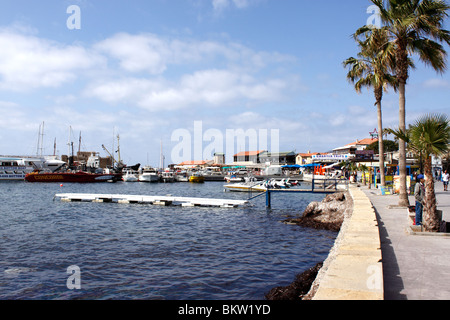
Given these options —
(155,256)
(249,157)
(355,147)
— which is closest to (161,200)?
(155,256)

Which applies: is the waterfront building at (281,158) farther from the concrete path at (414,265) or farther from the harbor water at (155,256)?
the concrete path at (414,265)

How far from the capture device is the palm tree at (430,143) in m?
10.1

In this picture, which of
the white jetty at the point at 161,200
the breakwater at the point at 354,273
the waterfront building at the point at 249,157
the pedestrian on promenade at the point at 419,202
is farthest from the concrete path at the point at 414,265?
the waterfront building at the point at 249,157

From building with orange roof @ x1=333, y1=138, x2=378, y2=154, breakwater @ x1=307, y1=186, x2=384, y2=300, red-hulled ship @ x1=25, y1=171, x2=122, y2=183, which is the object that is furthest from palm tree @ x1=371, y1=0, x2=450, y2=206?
red-hulled ship @ x1=25, y1=171, x2=122, y2=183

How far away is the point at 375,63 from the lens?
729 inches

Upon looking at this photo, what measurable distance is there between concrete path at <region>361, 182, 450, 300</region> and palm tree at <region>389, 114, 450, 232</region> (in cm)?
68

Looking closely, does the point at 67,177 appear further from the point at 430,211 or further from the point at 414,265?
the point at 414,265

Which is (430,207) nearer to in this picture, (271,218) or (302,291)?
(302,291)

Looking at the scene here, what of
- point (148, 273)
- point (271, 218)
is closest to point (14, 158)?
point (271, 218)

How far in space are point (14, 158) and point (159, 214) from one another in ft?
322

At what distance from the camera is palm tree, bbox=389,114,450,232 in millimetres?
10133

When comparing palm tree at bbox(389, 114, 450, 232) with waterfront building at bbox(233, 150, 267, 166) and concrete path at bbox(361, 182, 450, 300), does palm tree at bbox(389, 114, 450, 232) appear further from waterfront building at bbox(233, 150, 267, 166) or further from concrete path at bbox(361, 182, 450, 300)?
waterfront building at bbox(233, 150, 267, 166)

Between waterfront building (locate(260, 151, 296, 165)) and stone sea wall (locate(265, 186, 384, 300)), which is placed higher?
waterfront building (locate(260, 151, 296, 165))

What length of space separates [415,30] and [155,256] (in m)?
15.9
